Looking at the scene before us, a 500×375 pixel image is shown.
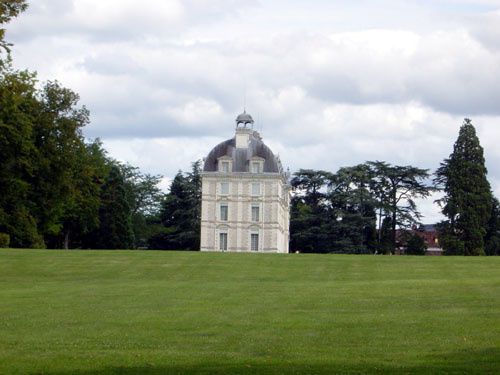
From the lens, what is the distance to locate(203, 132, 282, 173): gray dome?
384ft

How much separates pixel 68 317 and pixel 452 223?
78919 mm

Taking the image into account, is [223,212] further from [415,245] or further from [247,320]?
[247,320]

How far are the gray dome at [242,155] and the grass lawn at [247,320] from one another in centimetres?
6503

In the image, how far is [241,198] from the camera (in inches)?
4626

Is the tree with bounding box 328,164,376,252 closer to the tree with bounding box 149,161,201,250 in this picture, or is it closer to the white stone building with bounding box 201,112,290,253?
the white stone building with bounding box 201,112,290,253

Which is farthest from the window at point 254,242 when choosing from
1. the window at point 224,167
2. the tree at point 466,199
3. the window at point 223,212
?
the tree at point 466,199

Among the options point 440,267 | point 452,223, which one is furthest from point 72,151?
point 452,223

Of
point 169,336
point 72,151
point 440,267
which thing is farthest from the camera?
point 72,151

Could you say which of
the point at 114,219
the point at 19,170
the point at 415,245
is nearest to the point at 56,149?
the point at 19,170

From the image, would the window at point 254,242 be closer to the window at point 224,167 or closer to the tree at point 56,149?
the window at point 224,167

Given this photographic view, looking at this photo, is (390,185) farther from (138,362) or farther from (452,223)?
(138,362)

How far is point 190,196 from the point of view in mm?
126812

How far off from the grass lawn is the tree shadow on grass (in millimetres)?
33

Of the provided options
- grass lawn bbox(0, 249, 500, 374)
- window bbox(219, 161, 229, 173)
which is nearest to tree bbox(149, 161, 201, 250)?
window bbox(219, 161, 229, 173)
